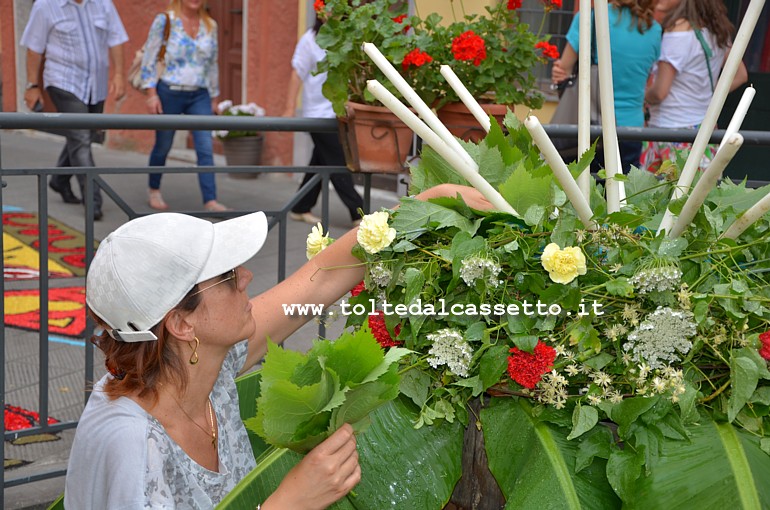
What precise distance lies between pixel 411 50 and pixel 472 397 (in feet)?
5.76

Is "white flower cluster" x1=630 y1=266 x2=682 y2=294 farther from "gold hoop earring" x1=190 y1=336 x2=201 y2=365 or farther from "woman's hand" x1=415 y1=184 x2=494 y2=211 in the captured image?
"gold hoop earring" x1=190 y1=336 x2=201 y2=365

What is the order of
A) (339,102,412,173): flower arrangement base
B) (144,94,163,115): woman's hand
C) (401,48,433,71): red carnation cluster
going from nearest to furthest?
(401,48,433,71): red carnation cluster, (339,102,412,173): flower arrangement base, (144,94,163,115): woman's hand

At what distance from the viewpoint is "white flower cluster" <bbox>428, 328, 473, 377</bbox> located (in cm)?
177

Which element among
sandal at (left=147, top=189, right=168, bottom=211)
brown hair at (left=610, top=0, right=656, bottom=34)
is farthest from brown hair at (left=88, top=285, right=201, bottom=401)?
sandal at (left=147, top=189, right=168, bottom=211)

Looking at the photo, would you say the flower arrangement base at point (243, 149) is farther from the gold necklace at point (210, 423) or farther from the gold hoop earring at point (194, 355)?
the gold hoop earring at point (194, 355)

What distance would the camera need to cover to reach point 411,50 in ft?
10.9

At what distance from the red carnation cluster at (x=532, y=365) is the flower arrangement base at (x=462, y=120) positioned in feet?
5.48

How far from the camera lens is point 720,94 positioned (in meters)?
1.79

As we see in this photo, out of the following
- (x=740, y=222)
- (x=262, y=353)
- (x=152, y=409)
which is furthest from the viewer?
(x=262, y=353)

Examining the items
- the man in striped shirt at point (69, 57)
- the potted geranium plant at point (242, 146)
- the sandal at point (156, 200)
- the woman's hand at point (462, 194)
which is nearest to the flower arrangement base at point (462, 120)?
the woman's hand at point (462, 194)

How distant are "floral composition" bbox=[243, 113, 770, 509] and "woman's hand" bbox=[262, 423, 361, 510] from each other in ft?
0.52

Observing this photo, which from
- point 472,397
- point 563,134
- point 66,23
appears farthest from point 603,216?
point 66,23

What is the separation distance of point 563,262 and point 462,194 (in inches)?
13.1

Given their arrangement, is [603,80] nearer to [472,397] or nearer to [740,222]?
[740,222]
